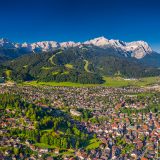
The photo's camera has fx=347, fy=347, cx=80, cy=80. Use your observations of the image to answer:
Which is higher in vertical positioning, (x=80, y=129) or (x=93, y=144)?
(x=80, y=129)

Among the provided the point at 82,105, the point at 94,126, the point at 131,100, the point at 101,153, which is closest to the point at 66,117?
the point at 94,126

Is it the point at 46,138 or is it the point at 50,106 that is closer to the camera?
the point at 46,138

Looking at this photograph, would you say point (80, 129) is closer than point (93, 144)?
No

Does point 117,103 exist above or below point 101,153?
above

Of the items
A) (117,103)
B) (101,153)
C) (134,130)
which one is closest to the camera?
(101,153)

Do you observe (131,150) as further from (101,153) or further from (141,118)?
(141,118)

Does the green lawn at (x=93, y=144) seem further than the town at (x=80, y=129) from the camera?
Yes

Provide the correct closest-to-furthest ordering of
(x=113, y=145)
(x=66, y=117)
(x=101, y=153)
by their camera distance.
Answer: (x=101, y=153) < (x=113, y=145) < (x=66, y=117)

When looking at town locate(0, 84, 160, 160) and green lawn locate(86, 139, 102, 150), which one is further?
green lawn locate(86, 139, 102, 150)
